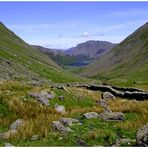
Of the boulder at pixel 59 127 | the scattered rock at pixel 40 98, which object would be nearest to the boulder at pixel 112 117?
the boulder at pixel 59 127

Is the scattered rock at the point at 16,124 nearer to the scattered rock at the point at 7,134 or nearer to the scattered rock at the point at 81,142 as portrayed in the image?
Result: the scattered rock at the point at 7,134

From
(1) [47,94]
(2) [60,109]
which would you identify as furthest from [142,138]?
(1) [47,94]

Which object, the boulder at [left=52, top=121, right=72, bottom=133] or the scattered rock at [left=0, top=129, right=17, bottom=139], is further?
the boulder at [left=52, top=121, right=72, bottom=133]

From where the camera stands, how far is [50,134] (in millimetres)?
21078

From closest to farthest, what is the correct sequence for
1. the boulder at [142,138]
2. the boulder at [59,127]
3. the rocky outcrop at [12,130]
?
1. the boulder at [142,138]
2. the rocky outcrop at [12,130]
3. the boulder at [59,127]

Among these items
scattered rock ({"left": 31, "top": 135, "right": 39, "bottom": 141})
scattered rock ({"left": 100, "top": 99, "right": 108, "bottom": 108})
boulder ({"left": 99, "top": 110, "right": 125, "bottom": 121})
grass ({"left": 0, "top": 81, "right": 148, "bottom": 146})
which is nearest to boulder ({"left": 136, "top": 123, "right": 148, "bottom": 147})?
grass ({"left": 0, "top": 81, "right": 148, "bottom": 146})

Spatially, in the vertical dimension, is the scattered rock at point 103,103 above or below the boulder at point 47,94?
below

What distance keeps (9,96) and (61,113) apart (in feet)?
12.9

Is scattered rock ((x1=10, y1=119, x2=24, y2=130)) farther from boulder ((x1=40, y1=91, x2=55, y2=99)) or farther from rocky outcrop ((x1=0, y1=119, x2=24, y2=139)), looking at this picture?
boulder ((x1=40, y1=91, x2=55, y2=99))

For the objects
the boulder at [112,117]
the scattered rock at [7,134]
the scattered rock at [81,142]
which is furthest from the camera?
the boulder at [112,117]

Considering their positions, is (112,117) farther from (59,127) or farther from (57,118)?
(59,127)

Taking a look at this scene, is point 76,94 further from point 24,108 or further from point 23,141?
point 23,141

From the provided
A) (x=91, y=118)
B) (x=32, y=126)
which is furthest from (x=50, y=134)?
(x=91, y=118)

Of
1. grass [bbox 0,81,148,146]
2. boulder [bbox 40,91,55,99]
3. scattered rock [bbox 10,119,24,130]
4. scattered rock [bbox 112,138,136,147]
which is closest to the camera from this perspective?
scattered rock [bbox 112,138,136,147]
